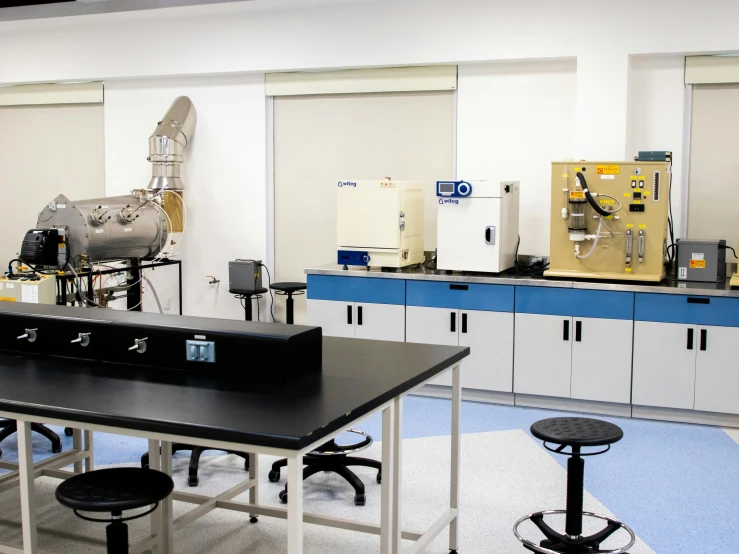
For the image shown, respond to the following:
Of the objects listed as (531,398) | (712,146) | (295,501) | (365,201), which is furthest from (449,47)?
(295,501)

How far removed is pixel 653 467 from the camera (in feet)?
12.5

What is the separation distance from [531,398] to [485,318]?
565 millimetres

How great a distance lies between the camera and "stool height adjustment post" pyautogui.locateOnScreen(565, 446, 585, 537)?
2703 millimetres

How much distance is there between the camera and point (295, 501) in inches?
76.0

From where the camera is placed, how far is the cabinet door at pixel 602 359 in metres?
4.53

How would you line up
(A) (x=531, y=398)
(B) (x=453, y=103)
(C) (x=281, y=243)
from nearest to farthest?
(A) (x=531, y=398)
(B) (x=453, y=103)
(C) (x=281, y=243)

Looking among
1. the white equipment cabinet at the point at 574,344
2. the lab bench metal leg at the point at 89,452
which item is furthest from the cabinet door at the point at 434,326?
the lab bench metal leg at the point at 89,452

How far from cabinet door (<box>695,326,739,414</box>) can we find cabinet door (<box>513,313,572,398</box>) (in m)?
0.72

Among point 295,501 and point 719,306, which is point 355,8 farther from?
point 295,501

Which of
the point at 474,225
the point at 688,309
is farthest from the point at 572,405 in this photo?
the point at 474,225

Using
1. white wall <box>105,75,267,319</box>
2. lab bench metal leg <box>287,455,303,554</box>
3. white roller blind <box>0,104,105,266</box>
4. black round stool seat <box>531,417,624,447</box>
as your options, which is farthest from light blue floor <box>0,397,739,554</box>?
white roller blind <box>0,104,105,266</box>

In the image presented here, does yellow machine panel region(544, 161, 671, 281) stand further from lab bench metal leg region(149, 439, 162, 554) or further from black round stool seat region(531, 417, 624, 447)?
lab bench metal leg region(149, 439, 162, 554)

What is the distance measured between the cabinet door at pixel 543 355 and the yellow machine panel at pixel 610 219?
0.99 feet

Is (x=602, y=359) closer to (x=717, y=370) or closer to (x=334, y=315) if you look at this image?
(x=717, y=370)
